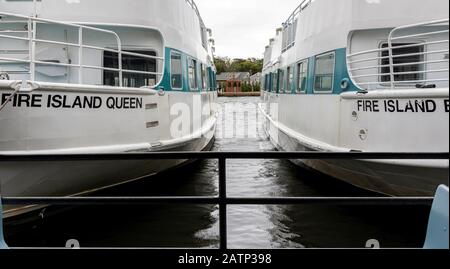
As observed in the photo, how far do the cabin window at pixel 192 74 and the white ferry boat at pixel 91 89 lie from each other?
0.19ft

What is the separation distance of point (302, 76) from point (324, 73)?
2.04m

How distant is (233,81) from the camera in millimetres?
76500

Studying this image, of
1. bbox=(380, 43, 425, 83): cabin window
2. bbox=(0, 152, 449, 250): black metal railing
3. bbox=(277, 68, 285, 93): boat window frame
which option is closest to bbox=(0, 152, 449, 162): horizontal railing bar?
bbox=(0, 152, 449, 250): black metal railing

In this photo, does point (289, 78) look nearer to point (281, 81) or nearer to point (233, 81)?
point (281, 81)

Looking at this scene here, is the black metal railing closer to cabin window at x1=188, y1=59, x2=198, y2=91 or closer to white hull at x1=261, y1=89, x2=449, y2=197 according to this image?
white hull at x1=261, y1=89, x2=449, y2=197

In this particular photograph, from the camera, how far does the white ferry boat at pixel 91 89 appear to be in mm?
6379

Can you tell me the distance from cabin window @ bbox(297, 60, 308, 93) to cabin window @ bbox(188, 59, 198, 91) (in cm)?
257

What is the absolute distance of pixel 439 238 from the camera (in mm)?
3297

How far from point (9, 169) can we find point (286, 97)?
9.42 metres

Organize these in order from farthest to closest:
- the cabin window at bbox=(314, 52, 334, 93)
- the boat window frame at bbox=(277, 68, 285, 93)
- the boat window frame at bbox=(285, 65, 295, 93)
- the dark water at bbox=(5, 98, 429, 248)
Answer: the boat window frame at bbox=(277, 68, 285, 93)
the boat window frame at bbox=(285, 65, 295, 93)
the cabin window at bbox=(314, 52, 334, 93)
the dark water at bbox=(5, 98, 429, 248)

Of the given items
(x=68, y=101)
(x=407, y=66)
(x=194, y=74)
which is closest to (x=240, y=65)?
(x=194, y=74)

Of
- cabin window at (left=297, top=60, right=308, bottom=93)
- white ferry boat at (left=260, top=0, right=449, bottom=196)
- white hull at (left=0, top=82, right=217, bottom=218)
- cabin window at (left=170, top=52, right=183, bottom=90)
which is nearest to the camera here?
white hull at (left=0, top=82, right=217, bottom=218)

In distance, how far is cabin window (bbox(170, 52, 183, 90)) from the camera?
10.1 m
